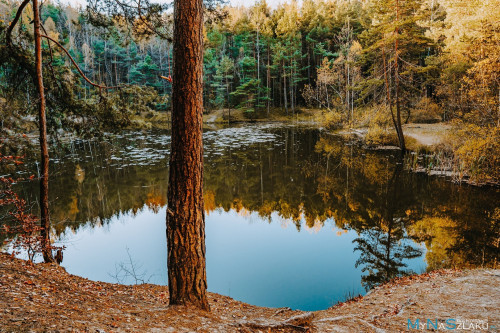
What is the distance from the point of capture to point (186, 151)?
3350 millimetres

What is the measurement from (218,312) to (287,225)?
18.6ft

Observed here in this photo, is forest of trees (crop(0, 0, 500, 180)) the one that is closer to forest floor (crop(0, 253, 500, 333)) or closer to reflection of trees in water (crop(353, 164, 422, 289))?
forest floor (crop(0, 253, 500, 333))

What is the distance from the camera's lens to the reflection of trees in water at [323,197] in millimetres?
8234

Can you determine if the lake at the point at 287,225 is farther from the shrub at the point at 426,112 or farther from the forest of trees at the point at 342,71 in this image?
the shrub at the point at 426,112

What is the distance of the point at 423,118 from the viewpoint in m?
25.0

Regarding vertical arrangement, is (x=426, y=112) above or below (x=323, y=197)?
above

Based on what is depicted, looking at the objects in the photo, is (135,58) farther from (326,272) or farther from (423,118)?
(326,272)

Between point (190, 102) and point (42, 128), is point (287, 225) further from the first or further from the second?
point (42, 128)

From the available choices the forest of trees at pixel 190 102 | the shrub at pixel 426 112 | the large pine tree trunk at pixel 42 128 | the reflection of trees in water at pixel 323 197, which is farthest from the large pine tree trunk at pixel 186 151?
the shrub at pixel 426 112

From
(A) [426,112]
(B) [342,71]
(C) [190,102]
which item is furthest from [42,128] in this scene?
(B) [342,71]

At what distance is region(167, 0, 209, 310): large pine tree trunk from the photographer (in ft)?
10.9

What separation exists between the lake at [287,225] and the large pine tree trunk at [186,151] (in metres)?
3.33

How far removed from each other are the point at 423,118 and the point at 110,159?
2599cm

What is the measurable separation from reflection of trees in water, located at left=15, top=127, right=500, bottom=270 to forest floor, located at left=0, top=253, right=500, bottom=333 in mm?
2356
